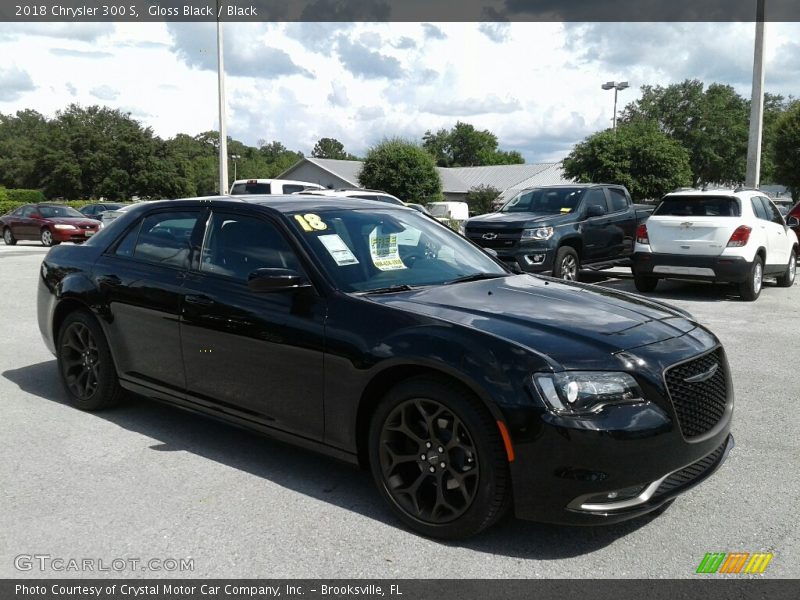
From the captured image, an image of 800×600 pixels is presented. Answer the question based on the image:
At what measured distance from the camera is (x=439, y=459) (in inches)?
142

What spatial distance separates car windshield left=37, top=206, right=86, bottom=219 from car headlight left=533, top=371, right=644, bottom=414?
85.4ft

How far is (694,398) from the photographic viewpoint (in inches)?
143

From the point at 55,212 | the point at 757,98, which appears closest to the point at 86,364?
the point at 757,98

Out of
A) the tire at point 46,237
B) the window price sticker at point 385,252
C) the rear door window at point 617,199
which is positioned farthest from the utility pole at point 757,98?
the tire at point 46,237

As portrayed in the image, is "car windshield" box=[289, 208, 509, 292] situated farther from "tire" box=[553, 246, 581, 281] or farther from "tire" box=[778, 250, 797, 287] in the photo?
"tire" box=[778, 250, 797, 287]

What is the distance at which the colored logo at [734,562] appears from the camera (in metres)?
3.35

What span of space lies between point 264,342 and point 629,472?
2034mm

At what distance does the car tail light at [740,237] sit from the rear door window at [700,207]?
30cm

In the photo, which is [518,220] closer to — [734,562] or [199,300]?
[199,300]

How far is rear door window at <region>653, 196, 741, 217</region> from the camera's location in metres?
11.8

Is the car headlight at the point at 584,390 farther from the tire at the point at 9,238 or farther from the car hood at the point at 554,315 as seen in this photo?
the tire at the point at 9,238

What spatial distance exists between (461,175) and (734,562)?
257 feet

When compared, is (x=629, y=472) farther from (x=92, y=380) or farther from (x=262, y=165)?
(x=262, y=165)

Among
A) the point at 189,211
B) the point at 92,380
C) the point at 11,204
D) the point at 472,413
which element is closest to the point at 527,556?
the point at 472,413
